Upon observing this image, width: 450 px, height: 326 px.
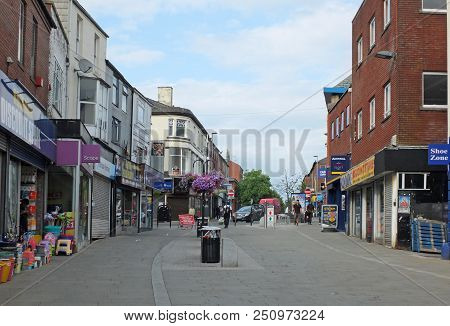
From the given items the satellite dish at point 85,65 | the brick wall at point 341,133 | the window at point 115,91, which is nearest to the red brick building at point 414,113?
the brick wall at point 341,133

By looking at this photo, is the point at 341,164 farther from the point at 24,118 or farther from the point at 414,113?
the point at 24,118

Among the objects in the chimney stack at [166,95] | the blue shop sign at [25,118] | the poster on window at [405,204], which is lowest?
the poster on window at [405,204]

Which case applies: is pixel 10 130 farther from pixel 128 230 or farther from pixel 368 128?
pixel 128 230

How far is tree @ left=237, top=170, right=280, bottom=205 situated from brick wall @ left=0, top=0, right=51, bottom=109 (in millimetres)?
93843

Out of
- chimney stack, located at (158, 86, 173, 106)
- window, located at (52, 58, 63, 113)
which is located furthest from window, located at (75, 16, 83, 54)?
chimney stack, located at (158, 86, 173, 106)

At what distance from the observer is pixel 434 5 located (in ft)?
68.1

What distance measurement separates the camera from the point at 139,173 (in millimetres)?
34156

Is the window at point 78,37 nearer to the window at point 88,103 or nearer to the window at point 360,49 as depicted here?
the window at point 88,103

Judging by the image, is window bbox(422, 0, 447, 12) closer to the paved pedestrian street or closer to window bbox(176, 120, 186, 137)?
the paved pedestrian street

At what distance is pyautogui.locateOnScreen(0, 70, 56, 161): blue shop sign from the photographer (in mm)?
12422

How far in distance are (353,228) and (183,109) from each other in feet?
123

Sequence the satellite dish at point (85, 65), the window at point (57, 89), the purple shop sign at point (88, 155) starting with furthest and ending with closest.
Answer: the satellite dish at point (85, 65) → the window at point (57, 89) → the purple shop sign at point (88, 155)

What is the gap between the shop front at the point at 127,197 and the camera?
2931cm

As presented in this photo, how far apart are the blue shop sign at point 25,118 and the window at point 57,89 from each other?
3392 millimetres
